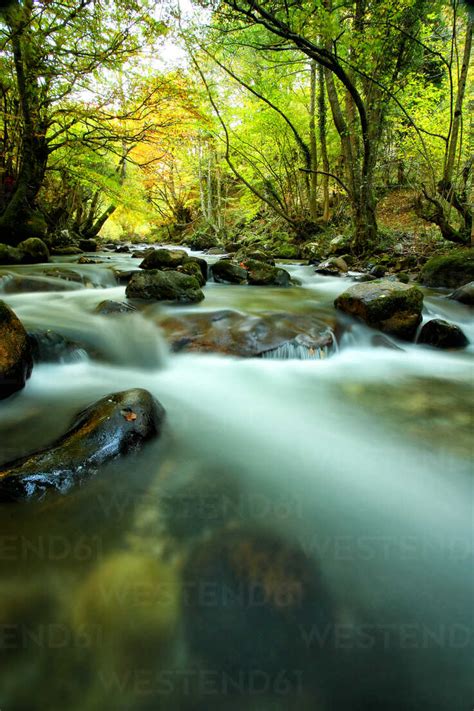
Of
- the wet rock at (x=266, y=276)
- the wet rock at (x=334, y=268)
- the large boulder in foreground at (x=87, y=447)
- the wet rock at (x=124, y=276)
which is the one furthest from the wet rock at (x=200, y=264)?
the large boulder in foreground at (x=87, y=447)

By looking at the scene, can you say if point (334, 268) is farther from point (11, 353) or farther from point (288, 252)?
point (11, 353)

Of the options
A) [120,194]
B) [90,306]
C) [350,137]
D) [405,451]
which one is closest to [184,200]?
[120,194]

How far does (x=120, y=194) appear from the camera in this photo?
12984 millimetres

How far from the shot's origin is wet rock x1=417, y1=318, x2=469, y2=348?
4320mm

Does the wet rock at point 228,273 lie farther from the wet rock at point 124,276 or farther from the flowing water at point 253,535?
the flowing water at point 253,535

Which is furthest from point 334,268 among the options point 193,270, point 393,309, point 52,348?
point 52,348

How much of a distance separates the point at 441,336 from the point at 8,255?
8686 mm

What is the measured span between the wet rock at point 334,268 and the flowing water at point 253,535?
562 centimetres

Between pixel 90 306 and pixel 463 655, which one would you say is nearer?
pixel 463 655

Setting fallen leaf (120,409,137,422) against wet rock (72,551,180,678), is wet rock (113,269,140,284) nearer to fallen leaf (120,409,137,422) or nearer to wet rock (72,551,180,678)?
fallen leaf (120,409,137,422)

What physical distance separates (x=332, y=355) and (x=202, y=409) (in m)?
1.89

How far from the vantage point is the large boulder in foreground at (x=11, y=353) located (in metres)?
2.55

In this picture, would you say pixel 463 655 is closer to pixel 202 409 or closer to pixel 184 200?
pixel 202 409

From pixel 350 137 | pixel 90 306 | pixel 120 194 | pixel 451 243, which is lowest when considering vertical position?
pixel 90 306
